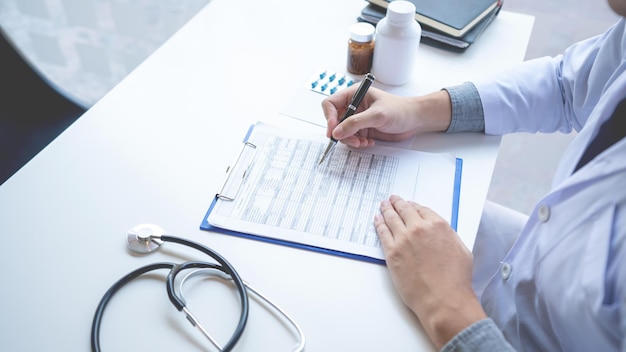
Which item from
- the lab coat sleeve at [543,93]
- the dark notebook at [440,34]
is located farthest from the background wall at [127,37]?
the lab coat sleeve at [543,93]

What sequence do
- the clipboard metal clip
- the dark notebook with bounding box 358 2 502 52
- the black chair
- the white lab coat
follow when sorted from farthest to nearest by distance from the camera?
1. the black chair
2. the dark notebook with bounding box 358 2 502 52
3. the clipboard metal clip
4. the white lab coat

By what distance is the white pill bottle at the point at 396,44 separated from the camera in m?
1.05

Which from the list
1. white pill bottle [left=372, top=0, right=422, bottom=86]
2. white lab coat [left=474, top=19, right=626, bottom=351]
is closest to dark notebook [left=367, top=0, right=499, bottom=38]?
white pill bottle [left=372, top=0, right=422, bottom=86]

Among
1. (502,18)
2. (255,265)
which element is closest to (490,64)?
(502,18)

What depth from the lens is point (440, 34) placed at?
124 centimetres

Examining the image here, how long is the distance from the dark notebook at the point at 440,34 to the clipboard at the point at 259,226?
15.0 inches

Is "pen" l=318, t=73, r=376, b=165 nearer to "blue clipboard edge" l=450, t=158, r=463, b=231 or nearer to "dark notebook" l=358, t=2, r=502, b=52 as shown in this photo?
"blue clipboard edge" l=450, t=158, r=463, b=231

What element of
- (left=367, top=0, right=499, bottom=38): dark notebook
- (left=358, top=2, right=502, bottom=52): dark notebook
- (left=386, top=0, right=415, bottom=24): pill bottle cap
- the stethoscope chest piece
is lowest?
the stethoscope chest piece

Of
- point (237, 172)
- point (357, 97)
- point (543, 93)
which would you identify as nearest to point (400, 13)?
point (357, 97)

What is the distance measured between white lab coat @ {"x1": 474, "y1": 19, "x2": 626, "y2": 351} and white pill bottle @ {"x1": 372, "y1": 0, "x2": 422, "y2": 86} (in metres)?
0.18

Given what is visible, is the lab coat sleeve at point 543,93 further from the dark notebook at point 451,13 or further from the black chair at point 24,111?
the black chair at point 24,111

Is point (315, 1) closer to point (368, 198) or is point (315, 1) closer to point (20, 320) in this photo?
point (368, 198)

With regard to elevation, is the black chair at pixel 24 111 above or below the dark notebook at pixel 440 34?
below

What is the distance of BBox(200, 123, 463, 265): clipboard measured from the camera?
31.2 inches
